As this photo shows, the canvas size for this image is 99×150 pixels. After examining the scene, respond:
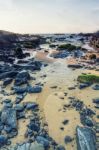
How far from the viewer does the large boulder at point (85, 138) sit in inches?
622

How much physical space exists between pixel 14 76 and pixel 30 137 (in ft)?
42.3

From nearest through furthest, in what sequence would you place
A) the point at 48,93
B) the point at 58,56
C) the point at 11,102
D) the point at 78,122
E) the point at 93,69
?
the point at 78,122 → the point at 11,102 → the point at 48,93 → the point at 93,69 → the point at 58,56

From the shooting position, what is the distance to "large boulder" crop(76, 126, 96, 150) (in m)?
15.8

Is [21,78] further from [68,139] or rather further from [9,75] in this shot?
[68,139]

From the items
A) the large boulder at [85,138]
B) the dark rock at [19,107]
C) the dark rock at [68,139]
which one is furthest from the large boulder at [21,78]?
the dark rock at [68,139]

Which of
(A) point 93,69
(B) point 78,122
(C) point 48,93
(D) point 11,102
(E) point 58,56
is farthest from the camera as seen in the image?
(E) point 58,56

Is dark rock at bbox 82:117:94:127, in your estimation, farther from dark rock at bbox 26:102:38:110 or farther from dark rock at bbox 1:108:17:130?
dark rock at bbox 1:108:17:130

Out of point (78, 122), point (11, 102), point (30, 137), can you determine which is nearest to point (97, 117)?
point (78, 122)

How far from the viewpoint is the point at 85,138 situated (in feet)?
54.0

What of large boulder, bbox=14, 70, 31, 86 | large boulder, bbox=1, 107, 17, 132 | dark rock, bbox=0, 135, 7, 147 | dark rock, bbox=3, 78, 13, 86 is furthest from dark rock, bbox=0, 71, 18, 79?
dark rock, bbox=0, 135, 7, 147

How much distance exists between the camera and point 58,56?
4459 centimetres

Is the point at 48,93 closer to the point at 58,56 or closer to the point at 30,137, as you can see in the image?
A: the point at 30,137

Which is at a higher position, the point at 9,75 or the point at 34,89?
the point at 9,75

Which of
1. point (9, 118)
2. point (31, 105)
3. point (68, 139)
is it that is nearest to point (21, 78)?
point (31, 105)
